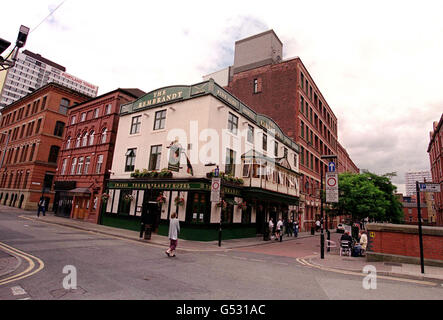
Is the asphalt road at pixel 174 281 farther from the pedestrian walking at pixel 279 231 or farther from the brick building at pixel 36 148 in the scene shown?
the brick building at pixel 36 148

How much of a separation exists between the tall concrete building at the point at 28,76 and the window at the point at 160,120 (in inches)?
3796

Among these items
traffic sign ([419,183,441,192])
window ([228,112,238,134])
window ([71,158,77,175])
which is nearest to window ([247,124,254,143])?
window ([228,112,238,134])

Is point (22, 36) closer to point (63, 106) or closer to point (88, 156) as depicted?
point (88, 156)

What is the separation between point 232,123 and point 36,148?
105ft

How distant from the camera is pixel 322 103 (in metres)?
46.4

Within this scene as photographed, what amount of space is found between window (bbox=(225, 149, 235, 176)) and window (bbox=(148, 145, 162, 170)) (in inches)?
233

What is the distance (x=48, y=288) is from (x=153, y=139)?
16720 millimetres

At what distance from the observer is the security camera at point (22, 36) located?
7922 millimetres

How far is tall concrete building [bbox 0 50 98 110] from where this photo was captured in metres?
106

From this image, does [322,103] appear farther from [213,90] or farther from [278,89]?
[213,90]

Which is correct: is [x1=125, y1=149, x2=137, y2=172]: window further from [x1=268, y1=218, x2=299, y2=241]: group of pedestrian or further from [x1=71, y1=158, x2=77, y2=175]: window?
[x1=268, y1=218, x2=299, y2=241]: group of pedestrian

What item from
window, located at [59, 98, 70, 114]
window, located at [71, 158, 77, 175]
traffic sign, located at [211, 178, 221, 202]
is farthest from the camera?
window, located at [59, 98, 70, 114]

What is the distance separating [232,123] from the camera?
70.8 feet
